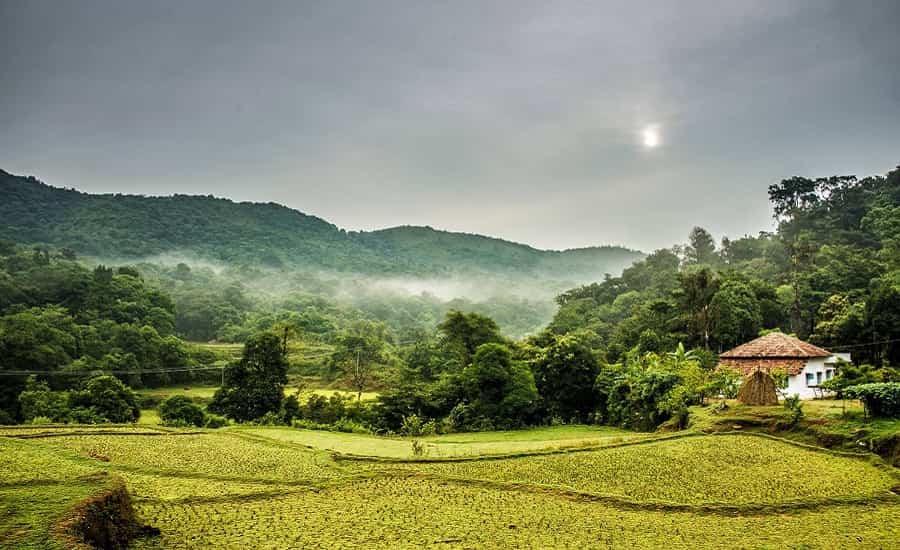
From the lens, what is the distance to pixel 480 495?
30.8ft

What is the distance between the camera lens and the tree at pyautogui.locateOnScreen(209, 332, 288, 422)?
2689 centimetres

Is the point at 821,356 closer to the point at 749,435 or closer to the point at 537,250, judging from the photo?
the point at 749,435

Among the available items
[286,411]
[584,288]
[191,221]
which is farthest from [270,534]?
[191,221]

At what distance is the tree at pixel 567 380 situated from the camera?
87.0ft

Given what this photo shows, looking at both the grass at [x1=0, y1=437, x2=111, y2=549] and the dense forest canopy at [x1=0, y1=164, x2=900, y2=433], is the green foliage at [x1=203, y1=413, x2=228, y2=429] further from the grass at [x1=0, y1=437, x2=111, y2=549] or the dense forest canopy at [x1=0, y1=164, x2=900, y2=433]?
the grass at [x1=0, y1=437, x2=111, y2=549]

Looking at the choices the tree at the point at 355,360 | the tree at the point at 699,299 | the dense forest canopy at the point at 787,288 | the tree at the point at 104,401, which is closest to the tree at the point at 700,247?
the dense forest canopy at the point at 787,288

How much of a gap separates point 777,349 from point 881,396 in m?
13.0

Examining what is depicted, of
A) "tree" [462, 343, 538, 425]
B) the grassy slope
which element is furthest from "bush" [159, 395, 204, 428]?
the grassy slope

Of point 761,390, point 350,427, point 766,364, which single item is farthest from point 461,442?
point 766,364

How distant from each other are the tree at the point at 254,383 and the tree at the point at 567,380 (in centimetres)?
1290

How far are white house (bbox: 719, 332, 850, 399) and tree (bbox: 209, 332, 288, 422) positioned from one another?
21.1m

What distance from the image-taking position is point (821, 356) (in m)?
24.2

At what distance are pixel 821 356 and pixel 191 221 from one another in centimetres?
11297

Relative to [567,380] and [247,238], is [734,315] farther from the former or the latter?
[247,238]
